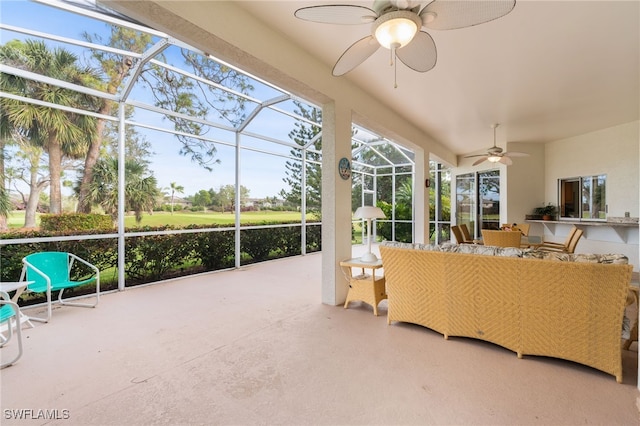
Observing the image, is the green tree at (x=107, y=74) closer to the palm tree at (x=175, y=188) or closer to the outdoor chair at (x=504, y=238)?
the palm tree at (x=175, y=188)

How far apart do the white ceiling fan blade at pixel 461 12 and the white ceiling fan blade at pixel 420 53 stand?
0.14 meters

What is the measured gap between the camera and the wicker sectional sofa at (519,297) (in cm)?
213

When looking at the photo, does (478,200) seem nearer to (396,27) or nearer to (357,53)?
(357,53)

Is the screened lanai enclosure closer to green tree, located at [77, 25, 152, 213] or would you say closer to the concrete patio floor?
green tree, located at [77, 25, 152, 213]

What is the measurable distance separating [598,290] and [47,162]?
20.4 ft

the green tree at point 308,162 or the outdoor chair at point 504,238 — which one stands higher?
the green tree at point 308,162

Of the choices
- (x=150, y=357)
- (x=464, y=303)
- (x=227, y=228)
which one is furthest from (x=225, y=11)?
(x=227, y=228)

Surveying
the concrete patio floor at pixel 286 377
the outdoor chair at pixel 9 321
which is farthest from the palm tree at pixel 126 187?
the outdoor chair at pixel 9 321

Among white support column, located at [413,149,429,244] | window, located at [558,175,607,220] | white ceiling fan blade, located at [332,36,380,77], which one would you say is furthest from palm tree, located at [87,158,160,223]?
window, located at [558,175,607,220]

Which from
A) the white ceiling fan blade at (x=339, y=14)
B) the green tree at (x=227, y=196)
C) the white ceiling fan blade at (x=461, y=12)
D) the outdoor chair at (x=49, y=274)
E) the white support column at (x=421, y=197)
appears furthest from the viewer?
the white support column at (x=421, y=197)

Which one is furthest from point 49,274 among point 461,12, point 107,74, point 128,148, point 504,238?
point 504,238

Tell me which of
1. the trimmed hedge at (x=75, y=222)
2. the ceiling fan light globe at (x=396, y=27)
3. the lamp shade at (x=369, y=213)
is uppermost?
the ceiling fan light globe at (x=396, y=27)

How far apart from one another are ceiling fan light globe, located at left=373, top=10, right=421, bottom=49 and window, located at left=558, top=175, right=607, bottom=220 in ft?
22.4

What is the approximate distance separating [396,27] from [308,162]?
6451mm
